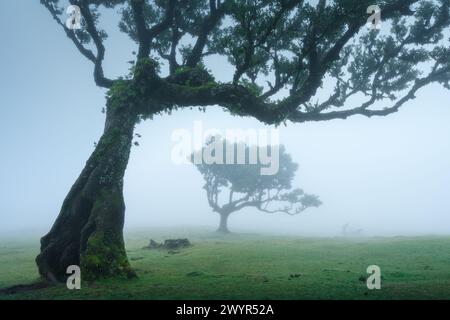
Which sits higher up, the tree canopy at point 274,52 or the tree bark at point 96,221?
the tree canopy at point 274,52

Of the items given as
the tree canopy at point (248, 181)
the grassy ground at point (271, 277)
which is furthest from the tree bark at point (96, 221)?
the tree canopy at point (248, 181)

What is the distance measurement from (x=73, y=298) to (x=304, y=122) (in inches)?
624

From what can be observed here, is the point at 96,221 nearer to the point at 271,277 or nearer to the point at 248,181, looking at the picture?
the point at 271,277

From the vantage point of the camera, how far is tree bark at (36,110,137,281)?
15.2m

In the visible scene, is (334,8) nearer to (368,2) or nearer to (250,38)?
(368,2)

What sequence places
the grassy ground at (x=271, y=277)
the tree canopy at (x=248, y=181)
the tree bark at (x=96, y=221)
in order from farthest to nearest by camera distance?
the tree canopy at (x=248, y=181) → the tree bark at (x=96, y=221) → the grassy ground at (x=271, y=277)

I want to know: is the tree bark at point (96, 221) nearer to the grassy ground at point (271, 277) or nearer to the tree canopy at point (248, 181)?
the grassy ground at point (271, 277)

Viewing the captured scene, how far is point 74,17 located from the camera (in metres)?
21.7

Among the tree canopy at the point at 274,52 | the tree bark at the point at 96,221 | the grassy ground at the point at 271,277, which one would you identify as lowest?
the grassy ground at the point at 271,277

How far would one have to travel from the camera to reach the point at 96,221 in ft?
52.9

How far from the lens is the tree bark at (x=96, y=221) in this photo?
50.0 feet

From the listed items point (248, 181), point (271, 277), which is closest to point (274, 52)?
point (271, 277)

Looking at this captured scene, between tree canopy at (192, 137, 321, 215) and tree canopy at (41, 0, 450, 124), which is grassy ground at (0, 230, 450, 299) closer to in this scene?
tree canopy at (41, 0, 450, 124)

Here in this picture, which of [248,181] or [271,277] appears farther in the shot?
[248,181]
